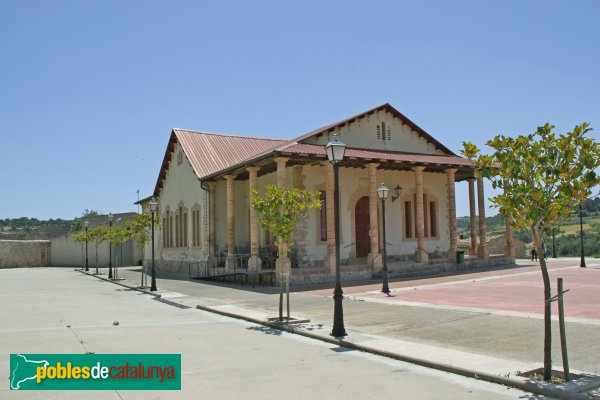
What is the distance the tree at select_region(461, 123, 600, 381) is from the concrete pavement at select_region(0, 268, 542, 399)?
193cm

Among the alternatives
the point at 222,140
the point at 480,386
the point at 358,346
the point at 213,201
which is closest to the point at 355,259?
the point at 213,201

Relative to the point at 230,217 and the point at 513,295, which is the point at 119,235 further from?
the point at 513,295

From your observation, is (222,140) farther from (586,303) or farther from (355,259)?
(586,303)

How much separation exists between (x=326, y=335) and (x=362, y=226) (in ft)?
55.4

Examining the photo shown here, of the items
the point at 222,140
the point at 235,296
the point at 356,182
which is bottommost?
the point at 235,296

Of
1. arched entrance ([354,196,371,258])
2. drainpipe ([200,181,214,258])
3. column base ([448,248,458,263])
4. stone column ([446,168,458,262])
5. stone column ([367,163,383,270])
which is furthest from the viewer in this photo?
drainpipe ([200,181,214,258])

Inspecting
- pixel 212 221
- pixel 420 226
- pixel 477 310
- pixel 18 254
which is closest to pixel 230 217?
pixel 212 221

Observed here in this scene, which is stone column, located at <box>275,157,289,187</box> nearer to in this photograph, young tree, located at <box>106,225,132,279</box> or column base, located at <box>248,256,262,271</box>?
column base, located at <box>248,256,262,271</box>

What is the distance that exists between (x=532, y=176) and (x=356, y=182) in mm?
19927

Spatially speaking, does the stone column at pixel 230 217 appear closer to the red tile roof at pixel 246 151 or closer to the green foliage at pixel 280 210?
the red tile roof at pixel 246 151

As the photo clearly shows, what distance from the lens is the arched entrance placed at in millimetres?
27000

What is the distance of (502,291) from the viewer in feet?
57.5

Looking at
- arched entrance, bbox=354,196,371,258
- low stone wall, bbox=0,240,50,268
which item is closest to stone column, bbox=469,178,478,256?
arched entrance, bbox=354,196,371,258

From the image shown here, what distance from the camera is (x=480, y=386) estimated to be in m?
6.85
